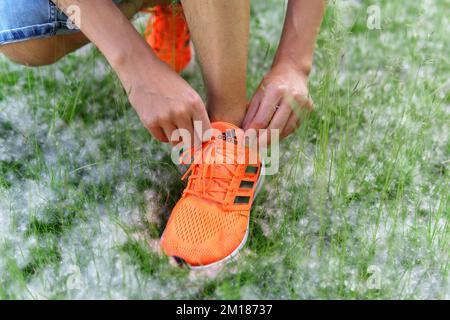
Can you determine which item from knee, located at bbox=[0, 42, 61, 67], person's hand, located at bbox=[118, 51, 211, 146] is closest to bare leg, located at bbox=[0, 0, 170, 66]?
knee, located at bbox=[0, 42, 61, 67]

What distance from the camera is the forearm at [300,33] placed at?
1.19 meters

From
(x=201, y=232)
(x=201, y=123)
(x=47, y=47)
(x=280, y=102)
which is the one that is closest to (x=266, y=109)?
(x=280, y=102)

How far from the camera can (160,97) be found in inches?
41.9

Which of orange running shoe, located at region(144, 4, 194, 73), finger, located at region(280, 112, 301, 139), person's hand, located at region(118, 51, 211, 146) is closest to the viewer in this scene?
person's hand, located at region(118, 51, 211, 146)

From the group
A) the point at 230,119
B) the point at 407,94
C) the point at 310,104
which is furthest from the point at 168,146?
the point at 407,94

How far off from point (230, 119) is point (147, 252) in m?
0.32

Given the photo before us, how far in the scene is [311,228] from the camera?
1.20 m

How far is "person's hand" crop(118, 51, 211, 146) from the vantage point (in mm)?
1063

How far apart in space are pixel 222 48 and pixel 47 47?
0.42m

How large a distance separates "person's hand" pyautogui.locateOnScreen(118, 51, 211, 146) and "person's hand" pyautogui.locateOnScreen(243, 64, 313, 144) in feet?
0.42

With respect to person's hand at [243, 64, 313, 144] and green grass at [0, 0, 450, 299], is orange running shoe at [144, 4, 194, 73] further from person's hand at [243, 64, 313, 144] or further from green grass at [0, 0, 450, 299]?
person's hand at [243, 64, 313, 144]

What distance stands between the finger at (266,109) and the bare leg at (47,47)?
40cm

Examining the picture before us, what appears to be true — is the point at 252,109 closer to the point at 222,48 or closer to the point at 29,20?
the point at 222,48

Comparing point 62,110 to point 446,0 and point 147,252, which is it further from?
point 446,0
